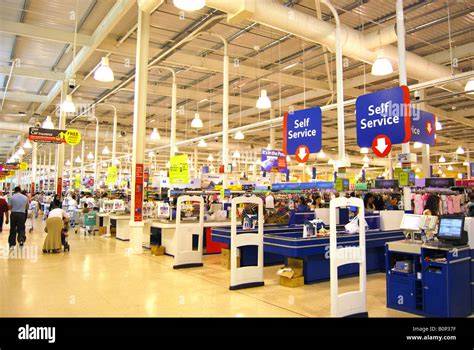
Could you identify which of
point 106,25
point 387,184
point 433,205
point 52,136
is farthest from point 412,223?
point 52,136

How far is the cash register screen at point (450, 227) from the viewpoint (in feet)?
15.2

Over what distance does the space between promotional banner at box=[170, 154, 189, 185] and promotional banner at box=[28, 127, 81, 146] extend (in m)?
4.39

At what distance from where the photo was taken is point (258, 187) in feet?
41.1

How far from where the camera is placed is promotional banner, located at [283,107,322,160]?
23.5 ft

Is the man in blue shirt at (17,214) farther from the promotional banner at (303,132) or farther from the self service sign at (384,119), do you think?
the self service sign at (384,119)

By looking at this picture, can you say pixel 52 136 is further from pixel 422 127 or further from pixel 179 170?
pixel 422 127

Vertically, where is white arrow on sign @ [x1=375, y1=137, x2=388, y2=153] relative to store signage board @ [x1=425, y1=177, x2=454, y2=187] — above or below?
above

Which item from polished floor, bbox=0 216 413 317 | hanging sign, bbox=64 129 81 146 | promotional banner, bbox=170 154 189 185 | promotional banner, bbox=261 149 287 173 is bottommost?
polished floor, bbox=0 216 413 317

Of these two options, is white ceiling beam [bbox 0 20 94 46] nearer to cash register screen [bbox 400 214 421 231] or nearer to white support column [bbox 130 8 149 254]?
white support column [bbox 130 8 149 254]

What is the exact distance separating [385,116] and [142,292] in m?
4.87

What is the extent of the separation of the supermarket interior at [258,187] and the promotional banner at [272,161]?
0.08m

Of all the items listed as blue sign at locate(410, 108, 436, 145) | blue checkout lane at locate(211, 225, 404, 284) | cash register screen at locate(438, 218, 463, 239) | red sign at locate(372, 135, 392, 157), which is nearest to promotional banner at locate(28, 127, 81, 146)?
blue checkout lane at locate(211, 225, 404, 284)
